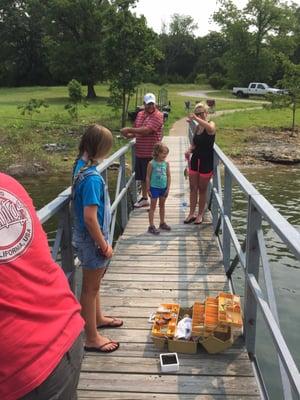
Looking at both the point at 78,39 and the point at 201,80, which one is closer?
the point at 78,39

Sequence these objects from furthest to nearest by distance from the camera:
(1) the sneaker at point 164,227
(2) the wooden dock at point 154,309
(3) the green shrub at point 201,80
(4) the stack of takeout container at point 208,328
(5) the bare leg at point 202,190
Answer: (3) the green shrub at point 201,80, (1) the sneaker at point 164,227, (5) the bare leg at point 202,190, (4) the stack of takeout container at point 208,328, (2) the wooden dock at point 154,309

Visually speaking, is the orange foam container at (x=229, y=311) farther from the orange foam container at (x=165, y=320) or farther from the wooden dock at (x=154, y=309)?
the orange foam container at (x=165, y=320)

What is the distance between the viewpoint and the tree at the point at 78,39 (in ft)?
140

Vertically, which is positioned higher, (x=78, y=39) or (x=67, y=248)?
(x=78, y=39)

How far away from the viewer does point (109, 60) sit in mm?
23219

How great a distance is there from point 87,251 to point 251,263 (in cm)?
110

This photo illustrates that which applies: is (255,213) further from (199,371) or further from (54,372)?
(54,372)

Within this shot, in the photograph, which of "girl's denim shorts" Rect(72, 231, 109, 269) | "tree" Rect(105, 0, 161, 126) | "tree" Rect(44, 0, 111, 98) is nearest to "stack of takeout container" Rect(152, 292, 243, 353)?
"girl's denim shorts" Rect(72, 231, 109, 269)

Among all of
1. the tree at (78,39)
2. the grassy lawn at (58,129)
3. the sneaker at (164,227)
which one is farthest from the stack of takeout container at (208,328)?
the tree at (78,39)

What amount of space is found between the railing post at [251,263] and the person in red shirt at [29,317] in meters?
1.90

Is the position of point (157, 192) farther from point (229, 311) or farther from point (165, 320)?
point (229, 311)

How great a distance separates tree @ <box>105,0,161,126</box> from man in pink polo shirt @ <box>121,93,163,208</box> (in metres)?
16.1

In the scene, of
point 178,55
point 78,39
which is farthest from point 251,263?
point 178,55

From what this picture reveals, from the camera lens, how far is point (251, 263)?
11.4 feet
